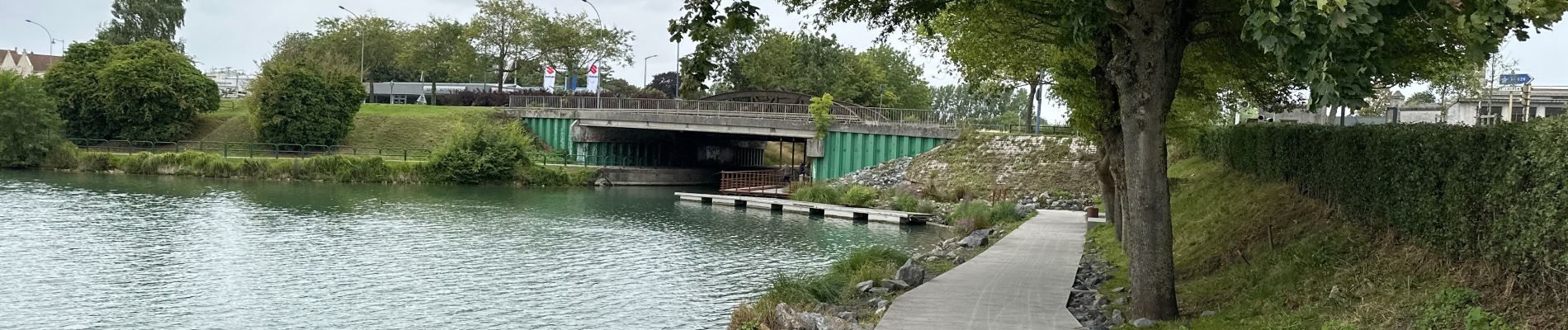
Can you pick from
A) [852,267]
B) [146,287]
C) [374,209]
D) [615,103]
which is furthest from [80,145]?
[852,267]

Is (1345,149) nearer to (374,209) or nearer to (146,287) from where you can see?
(146,287)

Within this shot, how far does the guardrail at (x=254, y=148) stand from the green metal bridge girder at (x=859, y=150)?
69.1 ft

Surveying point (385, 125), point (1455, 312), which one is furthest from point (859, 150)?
point (1455, 312)

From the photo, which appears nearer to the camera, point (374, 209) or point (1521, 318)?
point (1521, 318)

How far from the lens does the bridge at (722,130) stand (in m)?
54.8

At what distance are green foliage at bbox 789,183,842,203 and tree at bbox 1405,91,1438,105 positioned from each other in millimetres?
32281

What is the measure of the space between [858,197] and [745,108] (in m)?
17.9

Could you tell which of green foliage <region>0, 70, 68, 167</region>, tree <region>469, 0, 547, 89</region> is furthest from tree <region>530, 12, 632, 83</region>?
green foliage <region>0, 70, 68, 167</region>

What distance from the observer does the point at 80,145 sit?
211 feet

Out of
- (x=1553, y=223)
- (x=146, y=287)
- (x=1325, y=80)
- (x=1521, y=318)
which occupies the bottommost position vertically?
(x=146, y=287)

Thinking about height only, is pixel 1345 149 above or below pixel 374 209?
above

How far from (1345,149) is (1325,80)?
6.82 meters

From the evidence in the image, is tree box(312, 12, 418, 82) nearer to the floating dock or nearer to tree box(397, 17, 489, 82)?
tree box(397, 17, 489, 82)

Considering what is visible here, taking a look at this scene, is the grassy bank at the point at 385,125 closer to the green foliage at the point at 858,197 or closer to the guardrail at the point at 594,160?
the guardrail at the point at 594,160
